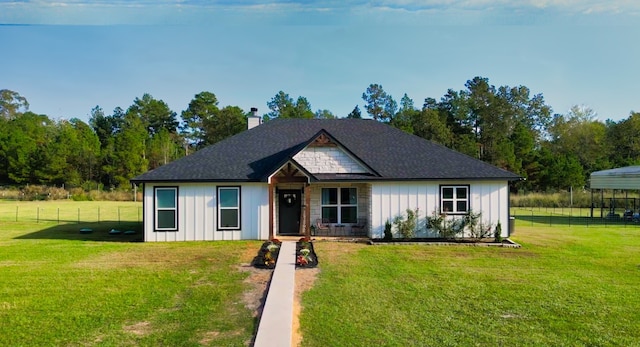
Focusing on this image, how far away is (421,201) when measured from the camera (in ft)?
51.4

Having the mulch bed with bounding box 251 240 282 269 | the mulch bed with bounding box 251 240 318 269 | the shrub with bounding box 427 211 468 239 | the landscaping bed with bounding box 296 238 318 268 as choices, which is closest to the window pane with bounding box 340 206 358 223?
the shrub with bounding box 427 211 468 239

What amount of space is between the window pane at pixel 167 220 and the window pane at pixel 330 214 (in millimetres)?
5757

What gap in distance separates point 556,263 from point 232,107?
52294mm

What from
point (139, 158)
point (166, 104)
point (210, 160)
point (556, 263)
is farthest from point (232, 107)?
point (556, 263)

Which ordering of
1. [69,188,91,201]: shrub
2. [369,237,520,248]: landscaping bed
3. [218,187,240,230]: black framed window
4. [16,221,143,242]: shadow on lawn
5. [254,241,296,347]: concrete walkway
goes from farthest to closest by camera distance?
[69,188,91,201]: shrub < [16,221,143,242]: shadow on lawn < [218,187,240,230]: black framed window < [369,237,520,248]: landscaping bed < [254,241,296,347]: concrete walkway

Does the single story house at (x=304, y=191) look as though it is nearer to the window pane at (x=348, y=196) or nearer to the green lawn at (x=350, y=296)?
the window pane at (x=348, y=196)

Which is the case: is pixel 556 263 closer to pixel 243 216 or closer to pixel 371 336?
pixel 371 336

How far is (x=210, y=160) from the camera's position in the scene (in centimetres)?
1684

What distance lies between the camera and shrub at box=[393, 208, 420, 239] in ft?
50.3

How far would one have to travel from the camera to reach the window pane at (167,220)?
1559 centimetres

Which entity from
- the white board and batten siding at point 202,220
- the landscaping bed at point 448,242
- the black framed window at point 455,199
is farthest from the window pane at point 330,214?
the black framed window at point 455,199

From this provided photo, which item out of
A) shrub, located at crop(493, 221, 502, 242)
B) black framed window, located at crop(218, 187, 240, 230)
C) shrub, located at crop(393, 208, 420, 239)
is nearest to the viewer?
shrub, located at crop(493, 221, 502, 242)

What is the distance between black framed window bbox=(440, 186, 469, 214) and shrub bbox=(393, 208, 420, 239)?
3.83 ft

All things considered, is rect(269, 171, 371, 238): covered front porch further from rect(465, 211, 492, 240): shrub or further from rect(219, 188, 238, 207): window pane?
rect(465, 211, 492, 240): shrub
